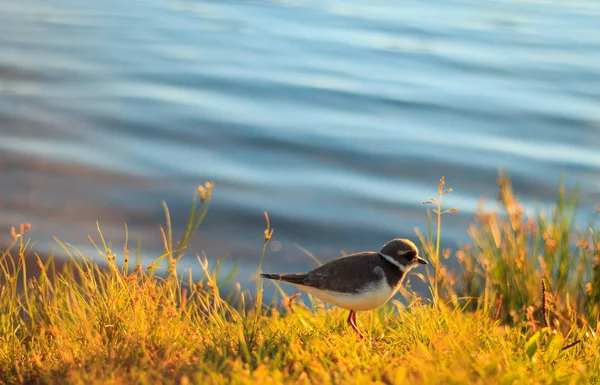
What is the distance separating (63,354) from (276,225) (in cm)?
494

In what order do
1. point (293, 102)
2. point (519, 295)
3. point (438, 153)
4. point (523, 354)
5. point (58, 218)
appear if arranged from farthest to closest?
point (293, 102), point (438, 153), point (58, 218), point (519, 295), point (523, 354)

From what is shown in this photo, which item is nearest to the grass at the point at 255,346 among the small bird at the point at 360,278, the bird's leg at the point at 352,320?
the bird's leg at the point at 352,320

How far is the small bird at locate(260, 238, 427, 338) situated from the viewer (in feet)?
16.9

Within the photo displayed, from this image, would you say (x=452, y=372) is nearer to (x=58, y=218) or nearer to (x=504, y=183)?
(x=504, y=183)

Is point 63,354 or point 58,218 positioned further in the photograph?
point 58,218

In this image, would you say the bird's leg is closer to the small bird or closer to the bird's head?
the small bird

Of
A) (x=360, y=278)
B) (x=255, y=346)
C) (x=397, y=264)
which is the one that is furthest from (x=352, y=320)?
(x=255, y=346)

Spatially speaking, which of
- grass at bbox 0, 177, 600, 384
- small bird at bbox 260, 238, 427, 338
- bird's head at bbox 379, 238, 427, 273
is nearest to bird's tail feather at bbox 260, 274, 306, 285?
small bird at bbox 260, 238, 427, 338

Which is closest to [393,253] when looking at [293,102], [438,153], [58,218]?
[58,218]

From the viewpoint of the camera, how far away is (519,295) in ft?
20.6

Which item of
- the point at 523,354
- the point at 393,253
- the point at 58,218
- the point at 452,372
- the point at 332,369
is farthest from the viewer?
the point at 58,218

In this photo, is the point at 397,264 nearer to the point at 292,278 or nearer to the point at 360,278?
the point at 360,278

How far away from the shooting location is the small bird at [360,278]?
5.16 m

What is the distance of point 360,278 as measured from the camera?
17.3 feet
